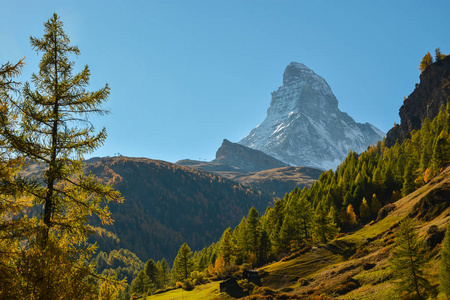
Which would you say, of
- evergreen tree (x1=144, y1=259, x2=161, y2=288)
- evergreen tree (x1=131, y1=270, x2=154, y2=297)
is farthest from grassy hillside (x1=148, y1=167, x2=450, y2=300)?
evergreen tree (x1=144, y1=259, x2=161, y2=288)

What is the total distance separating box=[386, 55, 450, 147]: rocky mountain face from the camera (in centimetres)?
14225

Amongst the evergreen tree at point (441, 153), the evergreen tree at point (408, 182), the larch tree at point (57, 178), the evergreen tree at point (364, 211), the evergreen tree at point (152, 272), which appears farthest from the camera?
the evergreen tree at point (152, 272)

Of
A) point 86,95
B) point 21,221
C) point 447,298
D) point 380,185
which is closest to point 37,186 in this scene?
point 21,221

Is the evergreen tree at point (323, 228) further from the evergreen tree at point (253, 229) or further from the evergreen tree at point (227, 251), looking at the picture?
the evergreen tree at point (227, 251)

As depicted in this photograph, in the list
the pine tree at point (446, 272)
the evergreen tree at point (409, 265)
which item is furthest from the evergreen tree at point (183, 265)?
the pine tree at point (446, 272)

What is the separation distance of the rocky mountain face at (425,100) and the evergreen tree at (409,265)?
125412 millimetres

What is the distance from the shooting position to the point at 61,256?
1218cm

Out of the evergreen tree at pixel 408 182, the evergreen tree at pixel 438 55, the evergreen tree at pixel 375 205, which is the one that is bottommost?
the evergreen tree at pixel 375 205

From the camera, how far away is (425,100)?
157 m

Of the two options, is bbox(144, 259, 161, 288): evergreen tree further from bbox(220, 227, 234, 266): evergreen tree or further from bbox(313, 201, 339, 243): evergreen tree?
bbox(313, 201, 339, 243): evergreen tree

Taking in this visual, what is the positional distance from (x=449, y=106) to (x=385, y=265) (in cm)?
11007

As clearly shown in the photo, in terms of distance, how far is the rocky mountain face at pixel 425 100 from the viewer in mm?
142250

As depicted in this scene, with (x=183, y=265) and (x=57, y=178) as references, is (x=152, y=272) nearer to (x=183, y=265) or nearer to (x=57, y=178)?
(x=183, y=265)

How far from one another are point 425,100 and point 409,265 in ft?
519
